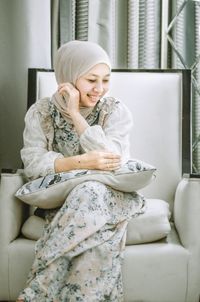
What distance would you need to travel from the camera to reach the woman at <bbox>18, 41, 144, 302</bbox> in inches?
53.6

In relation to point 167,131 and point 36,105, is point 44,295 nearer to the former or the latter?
point 36,105

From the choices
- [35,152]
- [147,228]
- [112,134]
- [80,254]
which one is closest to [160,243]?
[147,228]

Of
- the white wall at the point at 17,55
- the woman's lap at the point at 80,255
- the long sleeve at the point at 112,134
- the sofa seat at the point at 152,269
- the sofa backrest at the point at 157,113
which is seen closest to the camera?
the woman's lap at the point at 80,255

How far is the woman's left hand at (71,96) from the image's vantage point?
1678mm

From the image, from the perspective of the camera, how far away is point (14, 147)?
7.27 feet

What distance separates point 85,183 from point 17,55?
3.08ft

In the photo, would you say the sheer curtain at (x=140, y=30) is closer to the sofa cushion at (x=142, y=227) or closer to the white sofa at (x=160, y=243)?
the white sofa at (x=160, y=243)

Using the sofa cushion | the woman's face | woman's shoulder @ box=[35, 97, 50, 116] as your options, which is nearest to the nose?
A: the woman's face

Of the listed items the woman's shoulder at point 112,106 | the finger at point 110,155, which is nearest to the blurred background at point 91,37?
the woman's shoulder at point 112,106

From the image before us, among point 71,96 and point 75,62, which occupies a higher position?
point 75,62

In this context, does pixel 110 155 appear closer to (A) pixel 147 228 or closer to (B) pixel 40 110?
(A) pixel 147 228

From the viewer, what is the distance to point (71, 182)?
4.83 ft

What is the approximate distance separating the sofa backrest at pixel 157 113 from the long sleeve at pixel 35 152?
261 mm

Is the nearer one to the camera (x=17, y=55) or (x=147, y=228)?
(x=147, y=228)
